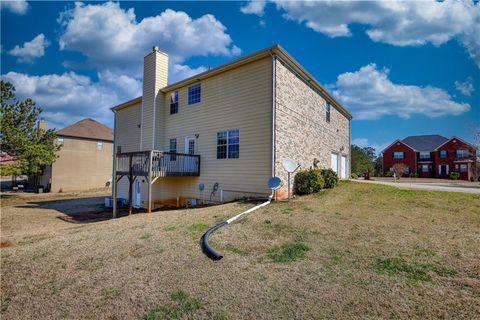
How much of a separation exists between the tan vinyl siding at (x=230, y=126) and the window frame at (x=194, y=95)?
0.67 ft

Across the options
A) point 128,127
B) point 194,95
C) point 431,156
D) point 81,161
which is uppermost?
point 194,95

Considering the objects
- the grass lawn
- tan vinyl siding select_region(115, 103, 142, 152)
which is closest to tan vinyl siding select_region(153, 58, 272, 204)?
the grass lawn

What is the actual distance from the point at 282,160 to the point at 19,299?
934cm

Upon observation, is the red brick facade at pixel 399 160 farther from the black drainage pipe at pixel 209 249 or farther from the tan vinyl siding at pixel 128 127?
the black drainage pipe at pixel 209 249

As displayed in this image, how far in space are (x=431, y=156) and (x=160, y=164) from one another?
45526mm

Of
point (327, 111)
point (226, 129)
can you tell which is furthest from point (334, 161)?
point (226, 129)

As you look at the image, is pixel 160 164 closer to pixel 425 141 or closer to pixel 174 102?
pixel 174 102

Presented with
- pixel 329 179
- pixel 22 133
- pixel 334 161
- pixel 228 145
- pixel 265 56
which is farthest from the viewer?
pixel 22 133

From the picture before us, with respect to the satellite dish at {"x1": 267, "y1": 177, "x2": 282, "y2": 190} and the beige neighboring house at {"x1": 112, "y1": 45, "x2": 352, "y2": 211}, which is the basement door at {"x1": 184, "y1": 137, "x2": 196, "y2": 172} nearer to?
the beige neighboring house at {"x1": 112, "y1": 45, "x2": 352, "y2": 211}

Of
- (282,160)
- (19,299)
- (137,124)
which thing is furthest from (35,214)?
(282,160)

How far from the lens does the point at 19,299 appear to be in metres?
4.42

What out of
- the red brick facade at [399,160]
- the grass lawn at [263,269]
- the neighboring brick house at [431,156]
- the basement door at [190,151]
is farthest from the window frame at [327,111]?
the red brick facade at [399,160]

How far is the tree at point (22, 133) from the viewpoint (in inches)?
766

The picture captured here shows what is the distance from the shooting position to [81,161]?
28.5 m
